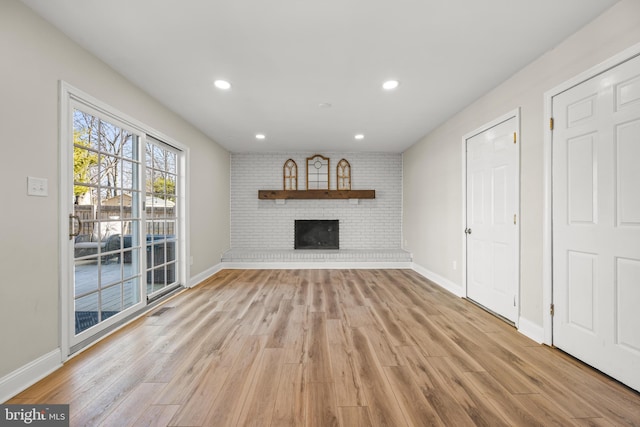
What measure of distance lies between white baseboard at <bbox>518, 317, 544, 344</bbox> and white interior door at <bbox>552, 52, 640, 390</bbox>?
0.14m

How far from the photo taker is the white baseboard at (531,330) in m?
2.29

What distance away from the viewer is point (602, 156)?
71.9 inches

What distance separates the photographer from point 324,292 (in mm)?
3781

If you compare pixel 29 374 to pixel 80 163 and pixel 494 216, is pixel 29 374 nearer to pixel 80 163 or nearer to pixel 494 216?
pixel 80 163

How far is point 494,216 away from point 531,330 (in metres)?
1.16

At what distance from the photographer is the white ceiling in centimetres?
176

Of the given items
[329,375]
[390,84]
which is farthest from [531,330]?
[390,84]

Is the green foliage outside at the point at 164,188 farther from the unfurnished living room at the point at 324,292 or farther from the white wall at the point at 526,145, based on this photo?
the white wall at the point at 526,145

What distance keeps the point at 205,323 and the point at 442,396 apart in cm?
217

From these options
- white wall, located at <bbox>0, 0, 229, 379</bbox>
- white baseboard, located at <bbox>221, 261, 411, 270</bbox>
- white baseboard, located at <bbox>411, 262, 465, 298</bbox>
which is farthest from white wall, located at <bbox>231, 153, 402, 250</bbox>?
white wall, located at <bbox>0, 0, 229, 379</bbox>

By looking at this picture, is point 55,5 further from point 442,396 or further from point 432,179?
point 432,179

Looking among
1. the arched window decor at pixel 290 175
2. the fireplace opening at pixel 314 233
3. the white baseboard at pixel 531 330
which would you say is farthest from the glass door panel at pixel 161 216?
the white baseboard at pixel 531 330

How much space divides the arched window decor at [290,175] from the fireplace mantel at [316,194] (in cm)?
23

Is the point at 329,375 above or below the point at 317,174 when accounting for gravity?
below
